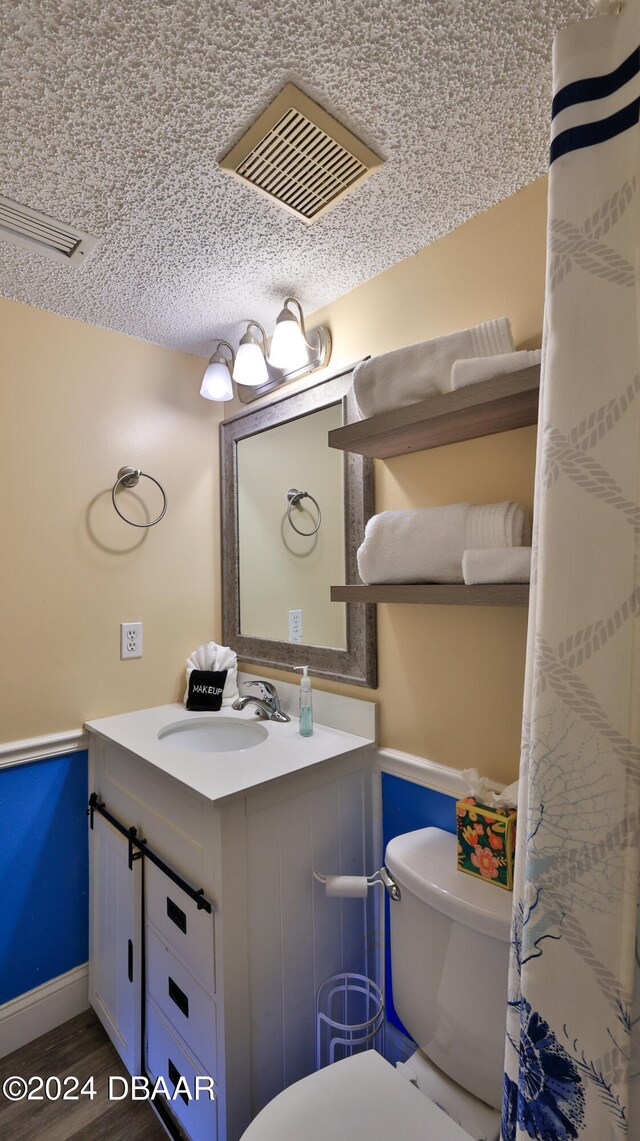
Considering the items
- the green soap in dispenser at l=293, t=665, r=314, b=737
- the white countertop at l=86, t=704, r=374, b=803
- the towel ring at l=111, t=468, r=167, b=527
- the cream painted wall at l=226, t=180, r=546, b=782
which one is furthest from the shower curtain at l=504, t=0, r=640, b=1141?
the towel ring at l=111, t=468, r=167, b=527

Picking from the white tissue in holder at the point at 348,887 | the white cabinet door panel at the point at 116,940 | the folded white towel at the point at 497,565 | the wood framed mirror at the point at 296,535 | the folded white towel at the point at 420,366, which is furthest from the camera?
the wood framed mirror at the point at 296,535

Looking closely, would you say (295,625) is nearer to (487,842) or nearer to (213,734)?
(213,734)

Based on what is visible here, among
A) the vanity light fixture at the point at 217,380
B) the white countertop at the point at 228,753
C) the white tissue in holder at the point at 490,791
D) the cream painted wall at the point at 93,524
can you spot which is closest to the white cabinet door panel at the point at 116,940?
the white countertop at the point at 228,753

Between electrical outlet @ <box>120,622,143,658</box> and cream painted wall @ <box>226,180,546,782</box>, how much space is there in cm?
84

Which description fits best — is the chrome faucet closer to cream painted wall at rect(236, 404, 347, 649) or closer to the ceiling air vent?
cream painted wall at rect(236, 404, 347, 649)

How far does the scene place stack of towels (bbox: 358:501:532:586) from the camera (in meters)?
0.94

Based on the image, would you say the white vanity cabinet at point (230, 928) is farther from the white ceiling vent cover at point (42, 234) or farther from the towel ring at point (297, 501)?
the white ceiling vent cover at point (42, 234)

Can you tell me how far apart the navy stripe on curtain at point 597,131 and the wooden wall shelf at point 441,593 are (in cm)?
61

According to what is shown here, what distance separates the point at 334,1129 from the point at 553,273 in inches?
51.1

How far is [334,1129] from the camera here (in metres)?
0.83

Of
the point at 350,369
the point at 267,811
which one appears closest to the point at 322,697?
the point at 267,811

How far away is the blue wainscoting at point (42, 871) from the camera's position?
149 centimetres

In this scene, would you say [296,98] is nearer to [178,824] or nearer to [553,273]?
[553,273]

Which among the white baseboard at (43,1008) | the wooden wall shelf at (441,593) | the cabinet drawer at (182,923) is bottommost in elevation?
the white baseboard at (43,1008)
